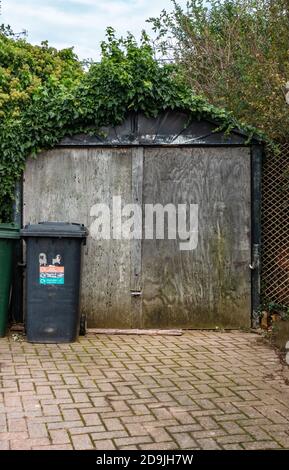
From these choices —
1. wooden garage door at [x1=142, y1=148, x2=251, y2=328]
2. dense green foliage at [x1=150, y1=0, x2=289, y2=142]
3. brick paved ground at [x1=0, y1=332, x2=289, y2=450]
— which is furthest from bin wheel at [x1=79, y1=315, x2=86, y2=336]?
dense green foliage at [x1=150, y1=0, x2=289, y2=142]

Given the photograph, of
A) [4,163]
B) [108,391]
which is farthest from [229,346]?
[4,163]

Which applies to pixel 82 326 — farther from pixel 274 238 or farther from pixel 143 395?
pixel 274 238

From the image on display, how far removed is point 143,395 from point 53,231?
97.1 inches

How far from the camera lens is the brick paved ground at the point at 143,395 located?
3.46m

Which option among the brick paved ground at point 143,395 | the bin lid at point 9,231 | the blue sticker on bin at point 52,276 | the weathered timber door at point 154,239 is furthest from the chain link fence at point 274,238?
the bin lid at point 9,231

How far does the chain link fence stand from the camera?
267 inches

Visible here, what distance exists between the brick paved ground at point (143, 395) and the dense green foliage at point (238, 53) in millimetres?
2943

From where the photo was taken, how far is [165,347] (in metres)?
5.95

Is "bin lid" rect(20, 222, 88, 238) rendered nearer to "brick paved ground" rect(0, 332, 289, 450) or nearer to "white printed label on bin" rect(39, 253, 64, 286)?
"white printed label on bin" rect(39, 253, 64, 286)

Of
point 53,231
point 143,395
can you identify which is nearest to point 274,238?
point 53,231

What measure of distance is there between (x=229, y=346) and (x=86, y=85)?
3.63 meters

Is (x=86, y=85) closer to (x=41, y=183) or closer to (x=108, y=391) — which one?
(x=41, y=183)

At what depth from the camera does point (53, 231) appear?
6094 millimetres

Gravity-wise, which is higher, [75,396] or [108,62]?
[108,62]
